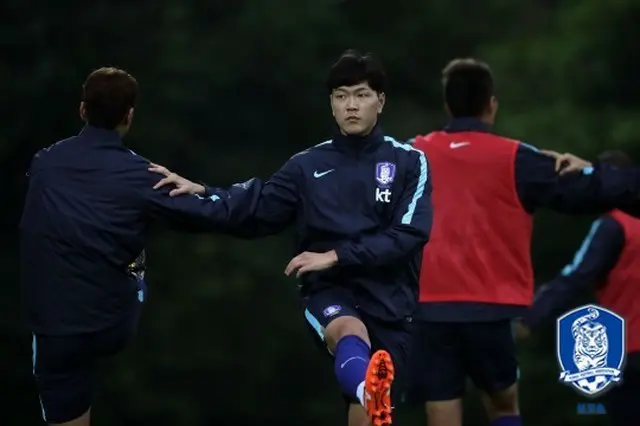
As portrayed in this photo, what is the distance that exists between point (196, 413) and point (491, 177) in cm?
673

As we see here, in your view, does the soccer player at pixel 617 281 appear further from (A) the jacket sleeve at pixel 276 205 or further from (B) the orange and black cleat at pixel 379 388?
(B) the orange and black cleat at pixel 379 388

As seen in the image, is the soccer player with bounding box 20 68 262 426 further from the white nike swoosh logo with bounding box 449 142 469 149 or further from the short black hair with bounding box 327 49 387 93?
the white nike swoosh logo with bounding box 449 142 469 149

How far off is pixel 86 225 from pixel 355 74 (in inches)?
44.9

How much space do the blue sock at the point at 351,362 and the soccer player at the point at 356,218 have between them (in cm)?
4

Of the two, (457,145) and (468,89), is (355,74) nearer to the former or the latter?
(457,145)

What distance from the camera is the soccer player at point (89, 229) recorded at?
21.4 feet

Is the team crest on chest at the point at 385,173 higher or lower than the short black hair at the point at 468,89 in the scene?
lower

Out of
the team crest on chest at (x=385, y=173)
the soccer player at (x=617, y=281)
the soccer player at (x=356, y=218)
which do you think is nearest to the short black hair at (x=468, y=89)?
Result: the soccer player at (x=617, y=281)

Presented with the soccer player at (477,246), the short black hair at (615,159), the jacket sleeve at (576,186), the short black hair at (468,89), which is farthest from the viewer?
the short black hair at (615,159)

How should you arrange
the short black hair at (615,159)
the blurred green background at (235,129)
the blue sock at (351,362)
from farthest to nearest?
the blurred green background at (235,129) → the short black hair at (615,159) → the blue sock at (351,362)

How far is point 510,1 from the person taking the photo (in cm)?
1522

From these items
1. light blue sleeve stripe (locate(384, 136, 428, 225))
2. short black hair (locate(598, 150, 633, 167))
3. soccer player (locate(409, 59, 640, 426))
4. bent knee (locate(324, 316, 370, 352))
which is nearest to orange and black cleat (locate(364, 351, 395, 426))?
bent knee (locate(324, 316, 370, 352))

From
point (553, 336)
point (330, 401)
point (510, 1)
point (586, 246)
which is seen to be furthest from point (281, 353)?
point (586, 246)

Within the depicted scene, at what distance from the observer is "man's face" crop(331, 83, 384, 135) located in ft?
21.5
